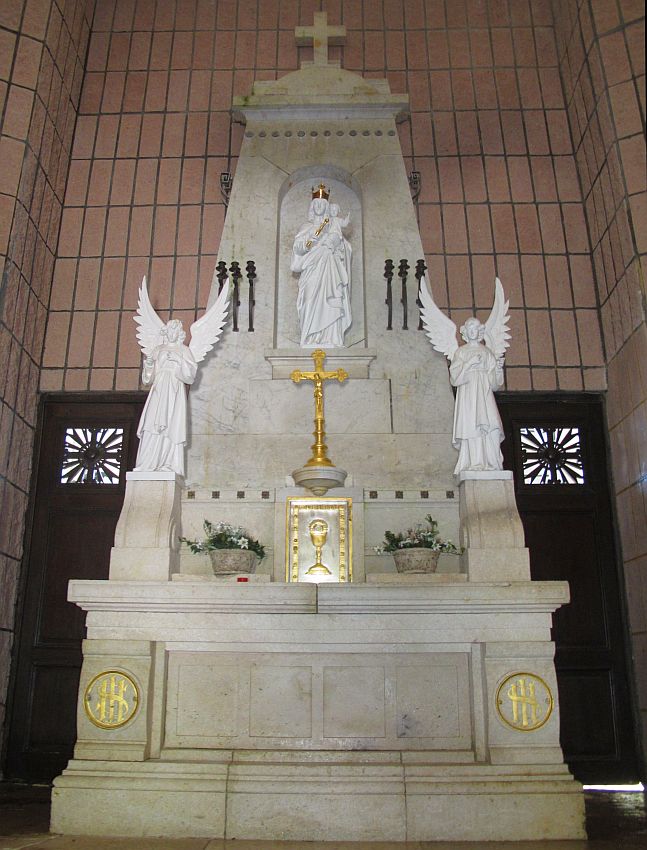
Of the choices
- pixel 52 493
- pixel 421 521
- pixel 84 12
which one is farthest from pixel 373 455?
pixel 84 12

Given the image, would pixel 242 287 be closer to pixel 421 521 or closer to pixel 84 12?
pixel 421 521

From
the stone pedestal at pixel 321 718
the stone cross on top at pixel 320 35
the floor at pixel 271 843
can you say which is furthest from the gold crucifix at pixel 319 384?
the stone cross on top at pixel 320 35

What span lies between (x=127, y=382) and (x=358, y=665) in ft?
15.6

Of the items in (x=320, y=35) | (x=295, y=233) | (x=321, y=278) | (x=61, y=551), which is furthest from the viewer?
(x=320, y=35)

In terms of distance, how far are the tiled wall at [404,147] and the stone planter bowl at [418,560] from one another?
3338 millimetres

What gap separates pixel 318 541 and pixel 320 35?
621 cm

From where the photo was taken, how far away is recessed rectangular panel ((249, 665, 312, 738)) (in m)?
5.70

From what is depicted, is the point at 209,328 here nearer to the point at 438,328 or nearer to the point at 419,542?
the point at 438,328

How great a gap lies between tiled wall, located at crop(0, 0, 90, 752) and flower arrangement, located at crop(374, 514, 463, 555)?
4.00m

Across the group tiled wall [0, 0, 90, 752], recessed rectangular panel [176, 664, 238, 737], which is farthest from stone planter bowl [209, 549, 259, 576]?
tiled wall [0, 0, 90, 752]

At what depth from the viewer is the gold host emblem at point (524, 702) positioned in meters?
5.58

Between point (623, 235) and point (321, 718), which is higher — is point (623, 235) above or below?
above

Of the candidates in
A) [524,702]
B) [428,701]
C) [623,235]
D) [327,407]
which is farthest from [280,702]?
[623,235]

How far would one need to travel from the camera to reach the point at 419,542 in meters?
6.59
